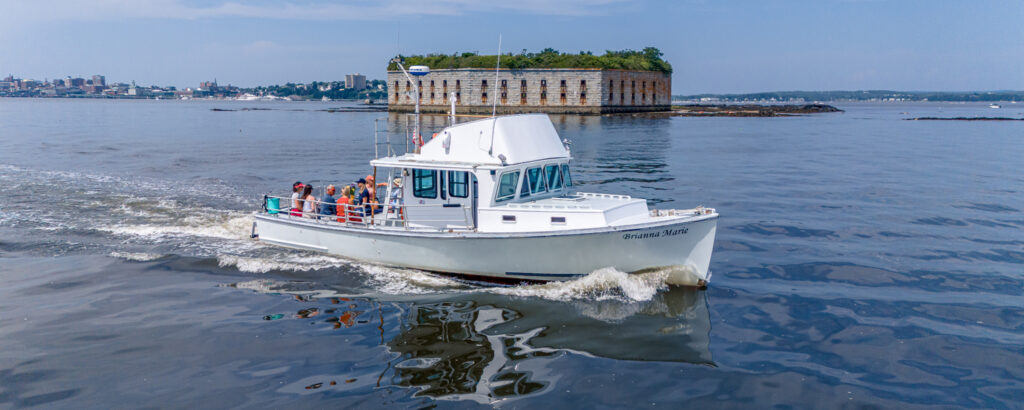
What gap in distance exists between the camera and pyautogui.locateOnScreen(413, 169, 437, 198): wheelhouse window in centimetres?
1512

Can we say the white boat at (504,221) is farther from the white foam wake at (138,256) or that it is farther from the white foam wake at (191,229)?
the white foam wake at (191,229)

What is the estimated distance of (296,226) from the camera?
54.0ft

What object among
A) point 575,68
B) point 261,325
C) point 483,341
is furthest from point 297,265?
point 575,68

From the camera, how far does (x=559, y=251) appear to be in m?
13.6

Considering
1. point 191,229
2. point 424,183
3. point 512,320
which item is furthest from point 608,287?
point 191,229

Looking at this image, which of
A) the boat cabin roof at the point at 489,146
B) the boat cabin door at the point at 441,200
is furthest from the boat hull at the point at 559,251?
the boat cabin roof at the point at 489,146

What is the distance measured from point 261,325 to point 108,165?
29.0 m

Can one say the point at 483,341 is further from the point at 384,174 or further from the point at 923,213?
the point at 384,174

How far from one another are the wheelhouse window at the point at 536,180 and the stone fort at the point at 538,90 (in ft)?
289

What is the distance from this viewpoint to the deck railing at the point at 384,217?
14.7 m

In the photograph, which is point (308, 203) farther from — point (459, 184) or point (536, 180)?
point (536, 180)

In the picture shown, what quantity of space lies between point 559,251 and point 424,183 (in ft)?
11.5

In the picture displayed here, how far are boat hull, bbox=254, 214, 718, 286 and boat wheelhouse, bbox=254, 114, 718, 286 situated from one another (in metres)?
0.02

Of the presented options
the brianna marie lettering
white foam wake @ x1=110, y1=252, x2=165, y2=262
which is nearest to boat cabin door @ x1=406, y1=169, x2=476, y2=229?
the brianna marie lettering
